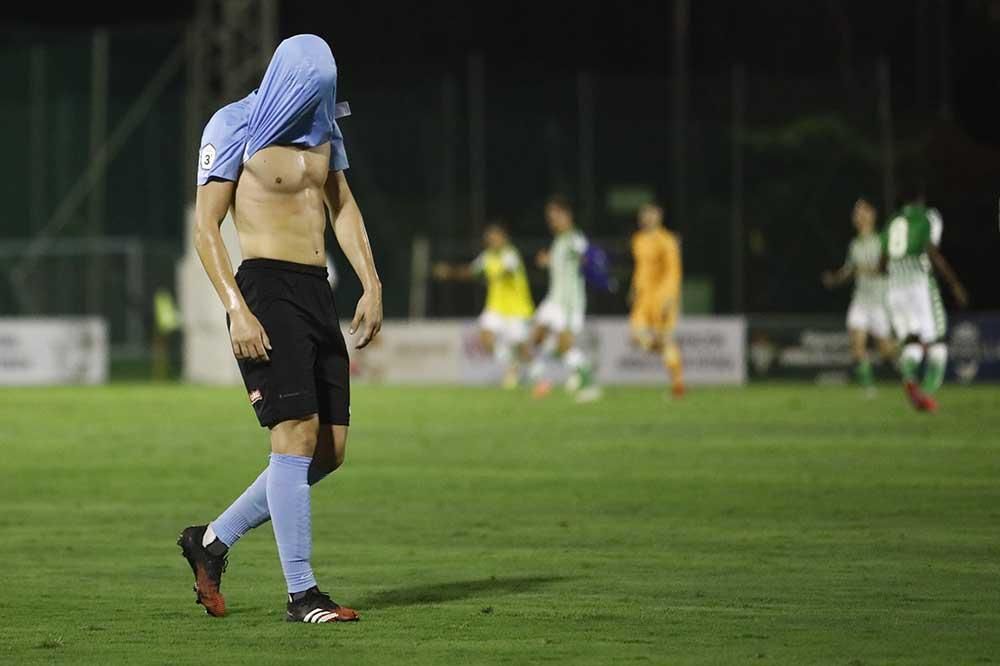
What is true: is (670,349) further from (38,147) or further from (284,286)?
(284,286)

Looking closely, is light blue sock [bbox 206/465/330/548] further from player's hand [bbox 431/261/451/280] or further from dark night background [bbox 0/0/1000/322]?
dark night background [bbox 0/0/1000/322]

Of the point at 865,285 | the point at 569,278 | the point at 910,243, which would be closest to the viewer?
the point at 910,243

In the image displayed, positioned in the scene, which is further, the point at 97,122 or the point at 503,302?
the point at 97,122

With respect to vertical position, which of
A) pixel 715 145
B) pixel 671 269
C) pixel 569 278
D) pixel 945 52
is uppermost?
pixel 945 52

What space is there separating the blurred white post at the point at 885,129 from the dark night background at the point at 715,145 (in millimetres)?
141

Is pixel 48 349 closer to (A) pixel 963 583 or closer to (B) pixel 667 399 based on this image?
(B) pixel 667 399

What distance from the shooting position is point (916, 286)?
25.5 m

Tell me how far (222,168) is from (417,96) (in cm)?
3340

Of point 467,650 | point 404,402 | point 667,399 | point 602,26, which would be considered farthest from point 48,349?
point 467,650

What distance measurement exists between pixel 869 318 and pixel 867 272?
77cm

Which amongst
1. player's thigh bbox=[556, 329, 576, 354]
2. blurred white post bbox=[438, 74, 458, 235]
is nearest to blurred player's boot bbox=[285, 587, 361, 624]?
player's thigh bbox=[556, 329, 576, 354]

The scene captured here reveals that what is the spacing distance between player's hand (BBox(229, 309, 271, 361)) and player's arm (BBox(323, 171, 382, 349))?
55 centimetres

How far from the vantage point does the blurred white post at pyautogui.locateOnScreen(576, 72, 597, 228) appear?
4044cm

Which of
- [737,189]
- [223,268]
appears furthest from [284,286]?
[737,189]
